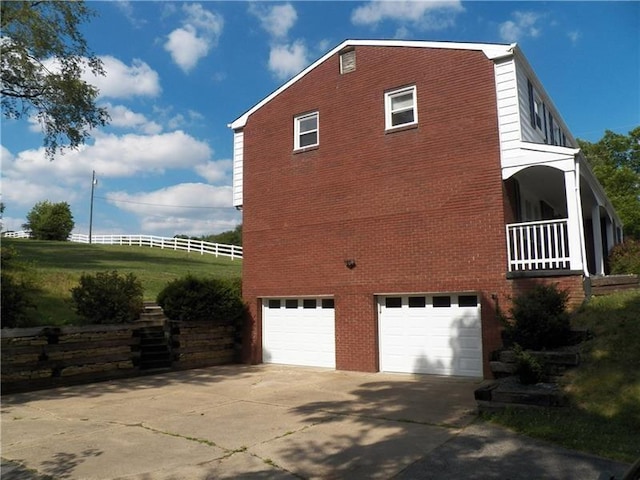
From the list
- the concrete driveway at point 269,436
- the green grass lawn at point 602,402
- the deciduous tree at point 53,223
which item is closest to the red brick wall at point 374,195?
the concrete driveway at point 269,436

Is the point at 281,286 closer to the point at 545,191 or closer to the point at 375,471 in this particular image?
the point at 545,191

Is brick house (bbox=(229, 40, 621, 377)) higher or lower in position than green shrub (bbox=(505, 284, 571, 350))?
higher

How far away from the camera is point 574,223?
411 inches

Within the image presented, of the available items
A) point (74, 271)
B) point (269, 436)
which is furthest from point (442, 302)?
point (74, 271)

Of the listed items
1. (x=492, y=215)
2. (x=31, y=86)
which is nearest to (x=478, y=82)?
(x=492, y=215)

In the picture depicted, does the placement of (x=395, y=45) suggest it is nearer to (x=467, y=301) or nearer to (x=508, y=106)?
(x=508, y=106)

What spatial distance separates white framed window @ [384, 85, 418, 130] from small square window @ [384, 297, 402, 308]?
415 cm

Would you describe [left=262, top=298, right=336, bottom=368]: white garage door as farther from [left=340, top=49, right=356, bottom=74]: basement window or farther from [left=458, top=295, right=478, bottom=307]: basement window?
[left=340, top=49, right=356, bottom=74]: basement window

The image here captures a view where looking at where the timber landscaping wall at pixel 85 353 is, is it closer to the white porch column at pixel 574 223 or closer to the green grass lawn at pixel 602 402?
the green grass lawn at pixel 602 402

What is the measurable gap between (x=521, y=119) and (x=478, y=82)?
1252mm

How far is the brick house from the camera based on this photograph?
36.4ft

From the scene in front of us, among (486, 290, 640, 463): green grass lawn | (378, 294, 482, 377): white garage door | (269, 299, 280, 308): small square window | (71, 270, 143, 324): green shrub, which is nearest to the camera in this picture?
(486, 290, 640, 463): green grass lawn

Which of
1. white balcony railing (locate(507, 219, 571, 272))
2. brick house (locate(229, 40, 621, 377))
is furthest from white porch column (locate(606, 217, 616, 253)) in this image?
white balcony railing (locate(507, 219, 571, 272))

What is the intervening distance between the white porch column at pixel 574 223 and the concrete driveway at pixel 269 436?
314 cm
